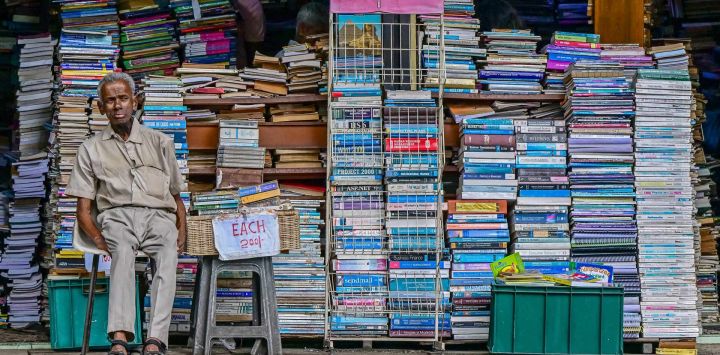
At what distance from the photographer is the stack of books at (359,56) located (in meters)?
8.61

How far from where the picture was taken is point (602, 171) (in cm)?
852

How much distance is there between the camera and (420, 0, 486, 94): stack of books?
8781mm

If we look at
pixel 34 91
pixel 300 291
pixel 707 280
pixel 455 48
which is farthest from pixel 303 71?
pixel 707 280

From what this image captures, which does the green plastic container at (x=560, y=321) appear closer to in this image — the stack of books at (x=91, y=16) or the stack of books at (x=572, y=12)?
the stack of books at (x=572, y=12)

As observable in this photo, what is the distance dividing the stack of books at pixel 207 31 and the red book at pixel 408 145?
5.23ft

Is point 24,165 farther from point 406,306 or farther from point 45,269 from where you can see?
point 406,306

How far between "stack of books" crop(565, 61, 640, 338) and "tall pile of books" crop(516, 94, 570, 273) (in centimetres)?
7

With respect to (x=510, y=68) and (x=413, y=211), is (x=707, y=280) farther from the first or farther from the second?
(x=413, y=211)

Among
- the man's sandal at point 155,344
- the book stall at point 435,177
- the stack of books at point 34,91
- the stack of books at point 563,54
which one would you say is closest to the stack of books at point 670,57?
the book stall at point 435,177

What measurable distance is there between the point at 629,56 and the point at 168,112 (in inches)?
122

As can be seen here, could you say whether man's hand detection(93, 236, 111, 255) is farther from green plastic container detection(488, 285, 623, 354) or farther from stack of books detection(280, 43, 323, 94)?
green plastic container detection(488, 285, 623, 354)

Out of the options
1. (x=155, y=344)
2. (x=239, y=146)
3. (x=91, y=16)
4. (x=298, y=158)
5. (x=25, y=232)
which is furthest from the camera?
(x=25, y=232)

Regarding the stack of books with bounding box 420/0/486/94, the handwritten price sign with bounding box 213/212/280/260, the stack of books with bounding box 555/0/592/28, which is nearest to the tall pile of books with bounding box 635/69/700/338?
the stack of books with bounding box 420/0/486/94

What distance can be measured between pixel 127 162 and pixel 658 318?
351 centimetres
